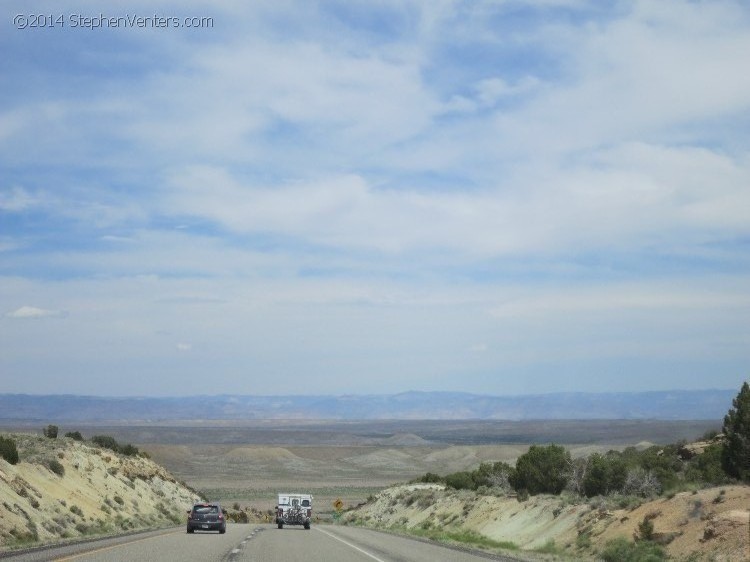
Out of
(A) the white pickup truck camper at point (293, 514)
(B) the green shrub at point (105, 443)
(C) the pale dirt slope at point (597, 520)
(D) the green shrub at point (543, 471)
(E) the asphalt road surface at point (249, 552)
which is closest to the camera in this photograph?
(C) the pale dirt slope at point (597, 520)

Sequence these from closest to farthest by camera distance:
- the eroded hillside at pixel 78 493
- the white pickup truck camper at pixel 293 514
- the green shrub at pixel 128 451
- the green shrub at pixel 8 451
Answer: the eroded hillside at pixel 78 493 → the green shrub at pixel 8 451 → the white pickup truck camper at pixel 293 514 → the green shrub at pixel 128 451

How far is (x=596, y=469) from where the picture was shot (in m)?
37.2

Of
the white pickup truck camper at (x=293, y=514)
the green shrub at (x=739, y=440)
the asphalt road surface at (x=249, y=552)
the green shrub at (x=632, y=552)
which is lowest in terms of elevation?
the white pickup truck camper at (x=293, y=514)

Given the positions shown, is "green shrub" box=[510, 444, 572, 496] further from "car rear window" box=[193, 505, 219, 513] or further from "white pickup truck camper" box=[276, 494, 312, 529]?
"car rear window" box=[193, 505, 219, 513]

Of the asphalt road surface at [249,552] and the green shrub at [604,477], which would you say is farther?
the green shrub at [604,477]

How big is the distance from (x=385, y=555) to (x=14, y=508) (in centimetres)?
1664

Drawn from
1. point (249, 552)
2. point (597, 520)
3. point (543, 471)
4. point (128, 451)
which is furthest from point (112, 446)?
point (597, 520)

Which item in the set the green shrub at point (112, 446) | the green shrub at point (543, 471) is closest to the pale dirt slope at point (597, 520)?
the green shrub at point (543, 471)

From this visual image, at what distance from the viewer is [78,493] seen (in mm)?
47594

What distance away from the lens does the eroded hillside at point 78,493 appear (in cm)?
3484


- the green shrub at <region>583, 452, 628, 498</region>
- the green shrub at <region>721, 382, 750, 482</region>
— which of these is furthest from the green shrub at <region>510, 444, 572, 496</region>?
the green shrub at <region>721, 382, 750, 482</region>

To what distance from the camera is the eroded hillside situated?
34844mm

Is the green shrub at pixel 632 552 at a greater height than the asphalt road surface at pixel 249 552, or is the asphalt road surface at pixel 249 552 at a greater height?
the green shrub at pixel 632 552

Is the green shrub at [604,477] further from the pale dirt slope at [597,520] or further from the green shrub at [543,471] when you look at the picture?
the green shrub at [543,471]
